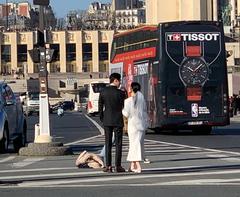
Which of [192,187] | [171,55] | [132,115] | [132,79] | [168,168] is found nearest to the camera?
[192,187]

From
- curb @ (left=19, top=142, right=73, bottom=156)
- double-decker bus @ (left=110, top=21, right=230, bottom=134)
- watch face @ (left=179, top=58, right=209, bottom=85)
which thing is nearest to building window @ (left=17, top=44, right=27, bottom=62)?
double-decker bus @ (left=110, top=21, right=230, bottom=134)

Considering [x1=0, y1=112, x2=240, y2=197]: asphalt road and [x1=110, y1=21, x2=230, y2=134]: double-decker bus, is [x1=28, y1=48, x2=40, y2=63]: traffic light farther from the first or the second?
[x1=110, y1=21, x2=230, y2=134]: double-decker bus

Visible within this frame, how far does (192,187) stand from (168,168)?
12.0ft

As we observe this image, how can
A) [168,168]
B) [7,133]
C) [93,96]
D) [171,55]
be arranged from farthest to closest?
1. [93,96]
2. [171,55]
3. [7,133]
4. [168,168]

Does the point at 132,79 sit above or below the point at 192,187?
above

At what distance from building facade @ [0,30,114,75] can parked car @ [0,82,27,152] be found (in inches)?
4718

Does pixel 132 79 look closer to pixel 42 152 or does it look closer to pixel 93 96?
pixel 42 152

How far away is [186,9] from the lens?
10850cm

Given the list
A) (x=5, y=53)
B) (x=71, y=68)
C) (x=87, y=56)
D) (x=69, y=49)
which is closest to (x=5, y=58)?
(x=5, y=53)

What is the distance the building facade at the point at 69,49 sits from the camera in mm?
144625

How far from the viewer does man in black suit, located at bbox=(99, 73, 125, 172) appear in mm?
15727

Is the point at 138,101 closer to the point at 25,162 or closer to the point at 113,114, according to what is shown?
the point at 113,114

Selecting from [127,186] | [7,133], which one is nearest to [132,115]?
[127,186]

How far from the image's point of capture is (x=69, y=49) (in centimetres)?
14825
